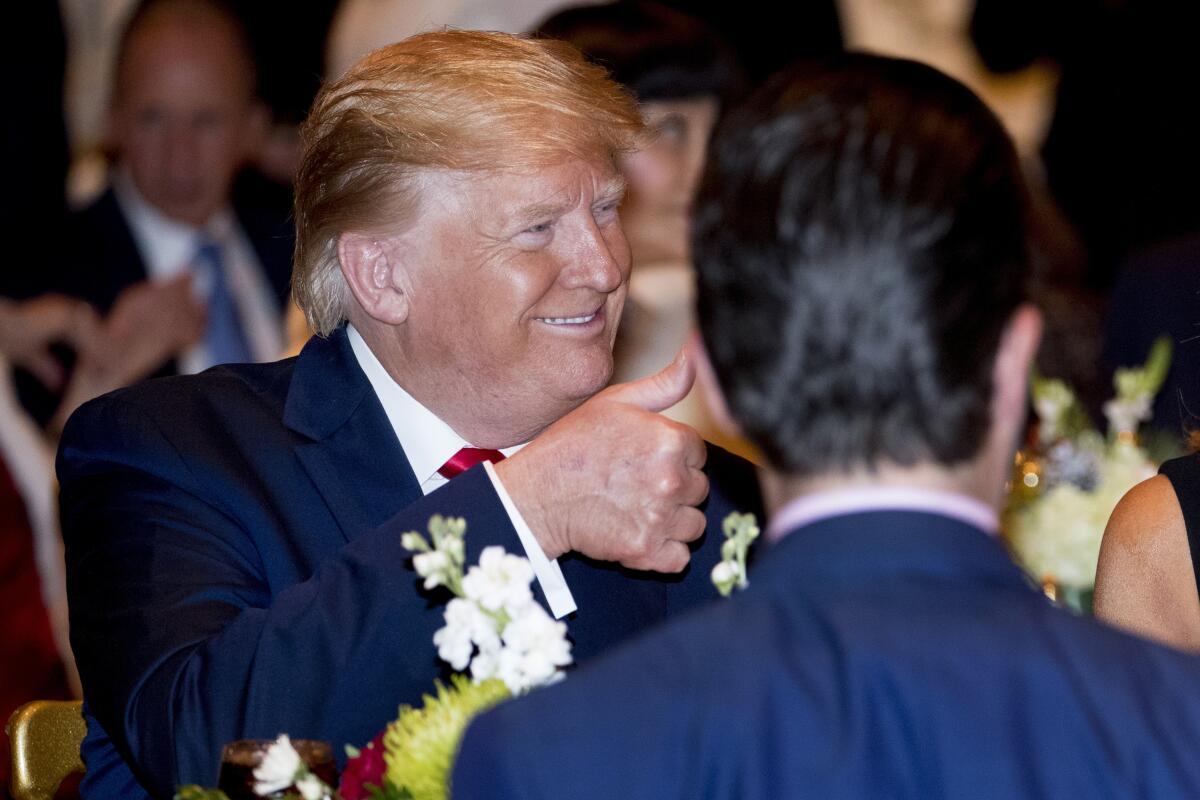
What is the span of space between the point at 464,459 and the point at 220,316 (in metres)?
3.00

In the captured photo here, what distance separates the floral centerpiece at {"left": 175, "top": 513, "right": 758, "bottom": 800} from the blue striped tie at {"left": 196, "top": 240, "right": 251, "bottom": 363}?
11.9 ft

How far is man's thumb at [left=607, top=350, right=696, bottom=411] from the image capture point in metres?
1.84

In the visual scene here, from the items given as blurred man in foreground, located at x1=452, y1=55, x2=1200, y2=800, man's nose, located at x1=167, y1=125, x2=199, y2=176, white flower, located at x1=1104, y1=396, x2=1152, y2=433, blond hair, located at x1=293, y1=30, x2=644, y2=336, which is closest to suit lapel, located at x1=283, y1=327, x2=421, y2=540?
blond hair, located at x1=293, y1=30, x2=644, y2=336

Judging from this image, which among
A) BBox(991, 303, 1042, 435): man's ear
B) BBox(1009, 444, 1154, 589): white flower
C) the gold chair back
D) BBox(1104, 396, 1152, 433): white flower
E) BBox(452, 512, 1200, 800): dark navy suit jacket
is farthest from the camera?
BBox(1104, 396, 1152, 433): white flower

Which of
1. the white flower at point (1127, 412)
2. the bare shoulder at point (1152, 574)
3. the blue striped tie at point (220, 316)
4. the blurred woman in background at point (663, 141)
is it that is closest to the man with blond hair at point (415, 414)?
the bare shoulder at point (1152, 574)

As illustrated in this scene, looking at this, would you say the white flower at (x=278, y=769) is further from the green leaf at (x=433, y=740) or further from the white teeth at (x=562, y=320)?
the white teeth at (x=562, y=320)

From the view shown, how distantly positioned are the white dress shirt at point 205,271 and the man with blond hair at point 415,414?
8.89ft

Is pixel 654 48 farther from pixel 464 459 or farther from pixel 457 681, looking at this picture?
pixel 457 681

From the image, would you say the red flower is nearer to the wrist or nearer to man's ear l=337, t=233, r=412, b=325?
the wrist

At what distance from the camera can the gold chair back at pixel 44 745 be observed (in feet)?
7.34

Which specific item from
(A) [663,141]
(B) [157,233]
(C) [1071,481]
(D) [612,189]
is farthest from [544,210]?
(B) [157,233]

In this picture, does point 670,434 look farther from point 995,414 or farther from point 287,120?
point 287,120

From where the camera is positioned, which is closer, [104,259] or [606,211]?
[606,211]

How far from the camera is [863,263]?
107 centimetres
